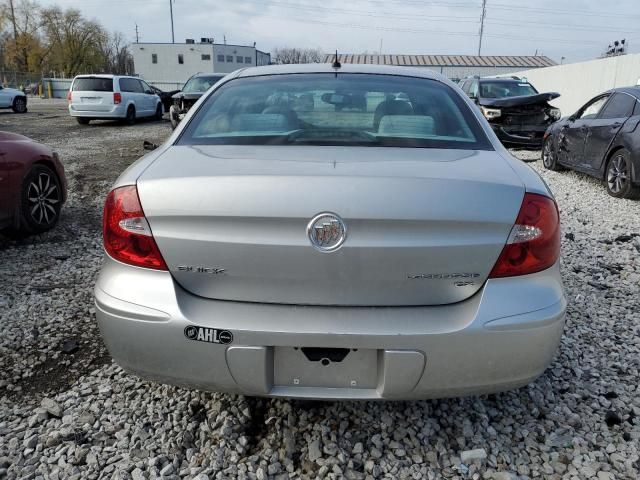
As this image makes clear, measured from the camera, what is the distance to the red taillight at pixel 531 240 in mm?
1857

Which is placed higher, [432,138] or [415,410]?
[432,138]

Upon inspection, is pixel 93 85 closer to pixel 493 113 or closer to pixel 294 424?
pixel 493 113

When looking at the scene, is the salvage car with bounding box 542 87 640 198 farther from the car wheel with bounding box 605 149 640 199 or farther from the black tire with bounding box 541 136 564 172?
the black tire with bounding box 541 136 564 172

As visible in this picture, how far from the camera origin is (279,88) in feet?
9.36

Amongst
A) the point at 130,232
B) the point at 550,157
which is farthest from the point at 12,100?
the point at 130,232

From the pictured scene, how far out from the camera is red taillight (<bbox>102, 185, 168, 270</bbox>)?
6.24 ft

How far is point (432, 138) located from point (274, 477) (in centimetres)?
161

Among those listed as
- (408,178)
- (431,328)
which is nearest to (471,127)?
(408,178)

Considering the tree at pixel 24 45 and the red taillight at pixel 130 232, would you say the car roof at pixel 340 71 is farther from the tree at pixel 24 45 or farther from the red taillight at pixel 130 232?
the tree at pixel 24 45

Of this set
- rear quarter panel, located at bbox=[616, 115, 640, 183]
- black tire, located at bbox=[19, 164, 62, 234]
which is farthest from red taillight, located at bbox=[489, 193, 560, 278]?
rear quarter panel, located at bbox=[616, 115, 640, 183]

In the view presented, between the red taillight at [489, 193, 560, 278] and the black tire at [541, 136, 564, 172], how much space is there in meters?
8.26

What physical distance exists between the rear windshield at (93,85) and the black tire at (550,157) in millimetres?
14313

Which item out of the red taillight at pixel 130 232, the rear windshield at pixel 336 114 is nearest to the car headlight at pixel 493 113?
the rear windshield at pixel 336 114

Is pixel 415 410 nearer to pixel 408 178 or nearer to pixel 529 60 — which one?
pixel 408 178
